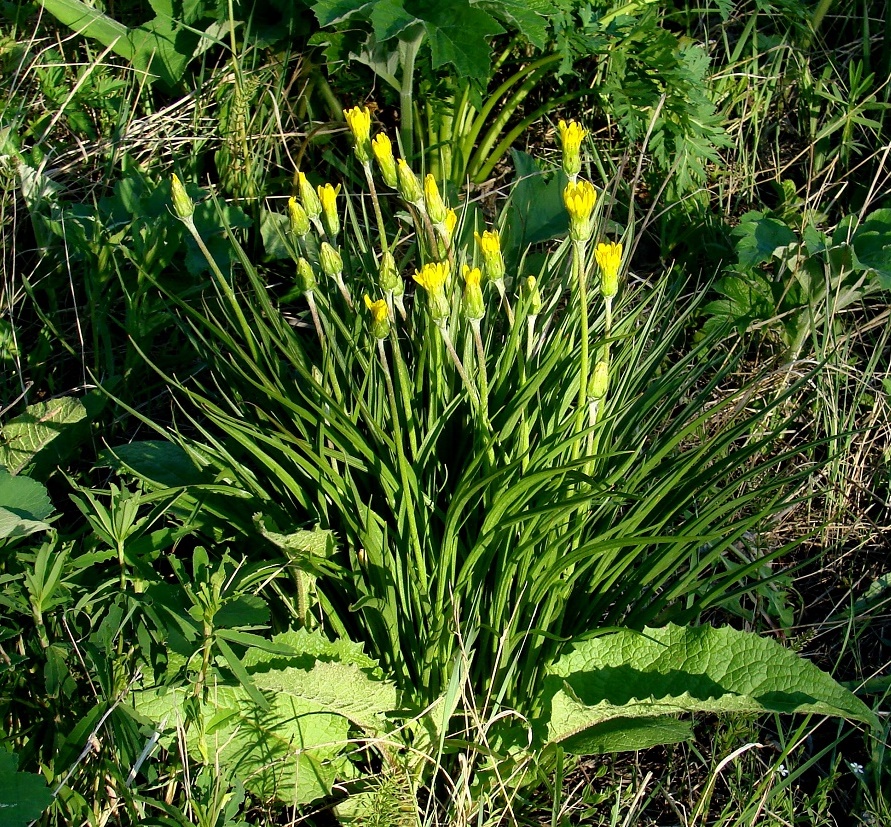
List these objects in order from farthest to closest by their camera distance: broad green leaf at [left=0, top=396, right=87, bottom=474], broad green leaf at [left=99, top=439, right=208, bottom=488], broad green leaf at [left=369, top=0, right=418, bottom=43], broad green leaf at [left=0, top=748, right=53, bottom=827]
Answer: broad green leaf at [left=369, top=0, right=418, bottom=43] → broad green leaf at [left=0, top=396, right=87, bottom=474] → broad green leaf at [left=99, top=439, right=208, bottom=488] → broad green leaf at [left=0, top=748, right=53, bottom=827]

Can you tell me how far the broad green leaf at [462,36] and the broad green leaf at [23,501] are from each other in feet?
3.47

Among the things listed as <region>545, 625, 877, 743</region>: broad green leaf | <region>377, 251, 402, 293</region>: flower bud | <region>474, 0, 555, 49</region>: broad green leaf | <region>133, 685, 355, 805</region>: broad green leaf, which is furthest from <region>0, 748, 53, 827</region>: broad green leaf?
<region>474, 0, 555, 49</region>: broad green leaf

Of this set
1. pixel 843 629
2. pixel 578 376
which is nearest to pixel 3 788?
pixel 578 376

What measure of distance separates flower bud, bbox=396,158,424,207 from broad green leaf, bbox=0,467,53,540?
28.4 inches

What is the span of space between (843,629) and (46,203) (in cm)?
198

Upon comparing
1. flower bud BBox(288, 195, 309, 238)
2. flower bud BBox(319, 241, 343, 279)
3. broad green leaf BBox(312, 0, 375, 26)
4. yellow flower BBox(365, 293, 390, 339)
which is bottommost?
yellow flower BBox(365, 293, 390, 339)

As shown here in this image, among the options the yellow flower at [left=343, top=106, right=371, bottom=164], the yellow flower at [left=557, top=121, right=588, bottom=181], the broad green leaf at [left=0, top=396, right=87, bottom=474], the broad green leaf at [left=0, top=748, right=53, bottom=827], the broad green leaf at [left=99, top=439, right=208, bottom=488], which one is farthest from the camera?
the broad green leaf at [left=0, top=396, right=87, bottom=474]

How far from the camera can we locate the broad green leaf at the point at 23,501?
1415 mm

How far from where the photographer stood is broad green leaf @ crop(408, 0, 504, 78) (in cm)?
179

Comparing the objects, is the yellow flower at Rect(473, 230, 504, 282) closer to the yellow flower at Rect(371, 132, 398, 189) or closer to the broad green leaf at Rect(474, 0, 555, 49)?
the yellow flower at Rect(371, 132, 398, 189)

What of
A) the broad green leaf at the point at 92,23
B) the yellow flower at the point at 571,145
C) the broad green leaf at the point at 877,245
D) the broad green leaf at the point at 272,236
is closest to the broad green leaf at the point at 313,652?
the yellow flower at the point at 571,145

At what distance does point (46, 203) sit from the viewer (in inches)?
86.0

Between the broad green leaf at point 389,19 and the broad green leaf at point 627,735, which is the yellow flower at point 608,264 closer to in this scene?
the broad green leaf at point 627,735

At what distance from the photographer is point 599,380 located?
1.19 metres
